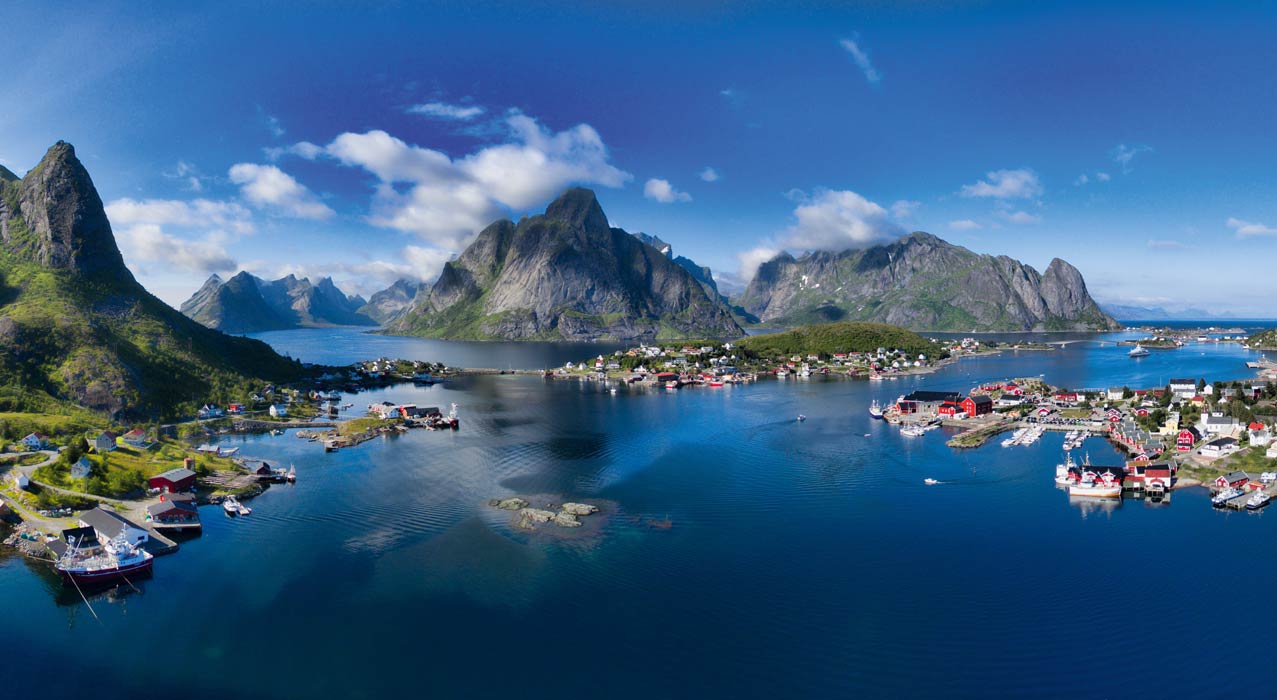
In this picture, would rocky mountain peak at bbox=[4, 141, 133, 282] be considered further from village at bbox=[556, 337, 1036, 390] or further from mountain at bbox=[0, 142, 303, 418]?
village at bbox=[556, 337, 1036, 390]

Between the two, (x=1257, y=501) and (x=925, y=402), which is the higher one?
(x=925, y=402)

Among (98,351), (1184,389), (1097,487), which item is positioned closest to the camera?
(1097,487)

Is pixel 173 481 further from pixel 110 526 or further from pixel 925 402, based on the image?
pixel 925 402

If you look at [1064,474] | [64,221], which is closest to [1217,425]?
[1064,474]

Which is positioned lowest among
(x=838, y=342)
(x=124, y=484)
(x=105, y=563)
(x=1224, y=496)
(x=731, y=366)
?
(x=105, y=563)

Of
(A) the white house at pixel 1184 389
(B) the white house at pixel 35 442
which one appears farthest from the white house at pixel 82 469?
(A) the white house at pixel 1184 389
